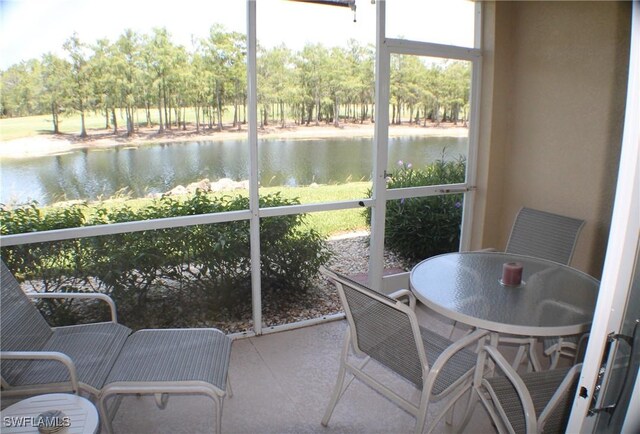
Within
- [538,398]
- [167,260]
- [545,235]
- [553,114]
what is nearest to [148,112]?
[167,260]

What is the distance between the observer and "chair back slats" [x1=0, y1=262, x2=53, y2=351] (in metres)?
2.09

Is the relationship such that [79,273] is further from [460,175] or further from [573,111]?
[573,111]

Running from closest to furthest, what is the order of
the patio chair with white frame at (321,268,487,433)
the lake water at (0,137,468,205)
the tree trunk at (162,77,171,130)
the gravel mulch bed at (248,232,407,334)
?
1. the patio chair with white frame at (321,268,487,433)
2. the lake water at (0,137,468,205)
3. the tree trunk at (162,77,171,130)
4. the gravel mulch bed at (248,232,407,334)

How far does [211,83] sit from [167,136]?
464 mm

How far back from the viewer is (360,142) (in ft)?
11.5

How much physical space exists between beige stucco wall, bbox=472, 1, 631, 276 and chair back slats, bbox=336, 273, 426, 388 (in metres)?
2.10

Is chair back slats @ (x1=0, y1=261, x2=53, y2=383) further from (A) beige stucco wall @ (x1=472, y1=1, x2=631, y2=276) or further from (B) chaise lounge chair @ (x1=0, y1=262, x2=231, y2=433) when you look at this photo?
(A) beige stucco wall @ (x1=472, y1=1, x2=631, y2=276)

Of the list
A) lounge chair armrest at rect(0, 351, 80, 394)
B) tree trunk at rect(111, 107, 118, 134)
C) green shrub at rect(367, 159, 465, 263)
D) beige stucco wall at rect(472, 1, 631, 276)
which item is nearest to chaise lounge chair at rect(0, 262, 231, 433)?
lounge chair armrest at rect(0, 351, 80, 394)

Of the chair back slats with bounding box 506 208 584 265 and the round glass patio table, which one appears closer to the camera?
the round glass patio table

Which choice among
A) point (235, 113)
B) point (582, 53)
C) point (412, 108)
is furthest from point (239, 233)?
point (582, 53)

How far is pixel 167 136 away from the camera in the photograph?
2850mm

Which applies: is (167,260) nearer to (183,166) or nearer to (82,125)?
(183,166)

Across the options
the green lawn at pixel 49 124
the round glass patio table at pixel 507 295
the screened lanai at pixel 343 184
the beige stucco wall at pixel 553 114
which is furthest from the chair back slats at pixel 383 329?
the beige stucco wall at pixel 553 114

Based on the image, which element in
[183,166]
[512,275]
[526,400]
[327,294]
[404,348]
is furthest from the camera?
[327,294]
